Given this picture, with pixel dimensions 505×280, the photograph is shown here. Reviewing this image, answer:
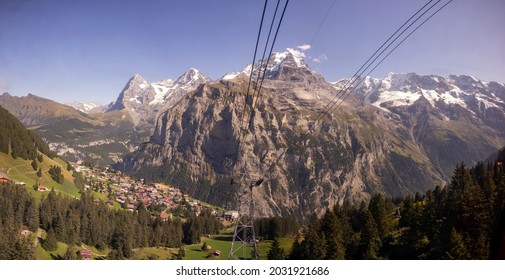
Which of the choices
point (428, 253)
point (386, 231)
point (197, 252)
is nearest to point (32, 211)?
point (197, 252)

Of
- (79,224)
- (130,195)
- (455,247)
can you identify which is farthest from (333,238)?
(130,195)

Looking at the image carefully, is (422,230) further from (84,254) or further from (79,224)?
(79,224)

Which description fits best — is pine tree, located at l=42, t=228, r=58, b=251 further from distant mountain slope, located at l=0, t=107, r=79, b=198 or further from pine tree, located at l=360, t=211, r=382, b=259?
pine tree, located at l=360, t=211, r=382, b=259

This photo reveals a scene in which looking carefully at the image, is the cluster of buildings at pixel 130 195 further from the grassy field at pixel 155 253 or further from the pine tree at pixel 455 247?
the pine tree at pixel 455 247

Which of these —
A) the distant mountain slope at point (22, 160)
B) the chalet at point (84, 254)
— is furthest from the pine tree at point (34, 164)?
the chalet at point (84, 254)

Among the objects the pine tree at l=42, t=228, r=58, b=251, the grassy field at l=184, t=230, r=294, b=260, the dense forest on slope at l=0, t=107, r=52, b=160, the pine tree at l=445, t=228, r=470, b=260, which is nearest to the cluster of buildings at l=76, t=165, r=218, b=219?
the dense forest on slope at l=0, t=107, r=52, b=160

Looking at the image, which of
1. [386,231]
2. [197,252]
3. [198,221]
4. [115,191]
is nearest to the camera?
[386,231]
